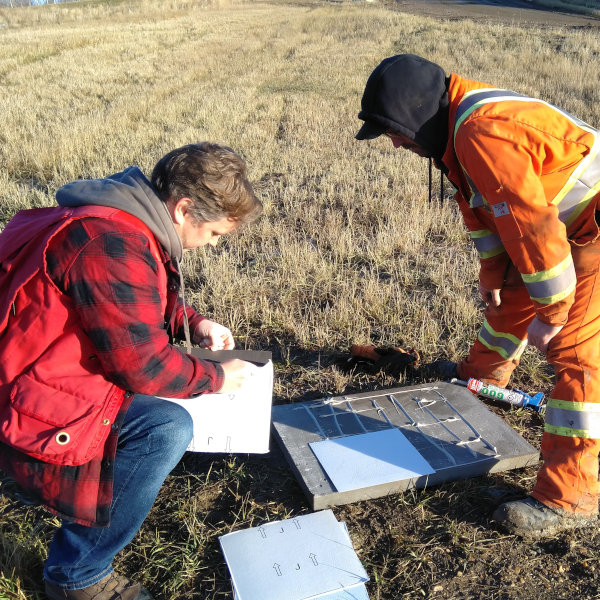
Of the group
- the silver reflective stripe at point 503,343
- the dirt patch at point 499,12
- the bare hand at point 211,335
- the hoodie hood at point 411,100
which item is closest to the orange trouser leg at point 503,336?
the silver reflective stripe at point 503,343

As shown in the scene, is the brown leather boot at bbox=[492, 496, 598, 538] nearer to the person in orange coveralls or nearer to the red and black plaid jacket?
the person in orange coveralls

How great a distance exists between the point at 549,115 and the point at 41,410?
2.23 meters

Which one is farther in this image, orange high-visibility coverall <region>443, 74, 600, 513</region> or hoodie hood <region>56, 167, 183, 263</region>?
orange high-visibility coverall <region>443, 74, 600, 513</region>

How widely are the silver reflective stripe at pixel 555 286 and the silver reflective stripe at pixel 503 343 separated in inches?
37.6

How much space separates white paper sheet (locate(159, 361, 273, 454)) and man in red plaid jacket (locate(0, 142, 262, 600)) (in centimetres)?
53

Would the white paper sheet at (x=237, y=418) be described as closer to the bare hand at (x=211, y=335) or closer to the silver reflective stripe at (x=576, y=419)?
the bare hand at (x=211, y=335)

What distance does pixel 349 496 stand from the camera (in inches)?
110

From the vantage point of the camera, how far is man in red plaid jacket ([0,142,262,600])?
72.6 inches

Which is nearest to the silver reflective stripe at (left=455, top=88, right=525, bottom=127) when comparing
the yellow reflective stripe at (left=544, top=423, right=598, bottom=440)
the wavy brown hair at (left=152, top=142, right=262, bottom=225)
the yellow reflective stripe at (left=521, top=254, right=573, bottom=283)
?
the yellow reflective stripe at (left=521, top=254, right=573, bottom=283)

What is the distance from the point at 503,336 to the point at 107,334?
2.35 m

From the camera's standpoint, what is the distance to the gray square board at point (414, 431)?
9.43ft

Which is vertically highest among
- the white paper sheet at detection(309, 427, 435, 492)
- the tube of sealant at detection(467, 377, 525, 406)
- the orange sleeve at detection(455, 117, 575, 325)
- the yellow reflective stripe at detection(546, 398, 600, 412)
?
the orange sleeve at detection(455, 117, 575, 325)

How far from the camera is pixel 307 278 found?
5027 mm

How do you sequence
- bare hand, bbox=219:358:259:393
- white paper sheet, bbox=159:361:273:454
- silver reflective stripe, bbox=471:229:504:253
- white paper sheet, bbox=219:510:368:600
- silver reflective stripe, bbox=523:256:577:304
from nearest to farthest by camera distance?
1. bare hand, bbox=219:358:259:393
2. white paper sheet, bbox=219:510:368:600
3. silver reflective stripe, bbox=523:256:577:304
4. white paper sheet, bbox=159:361:273:454
5. silver reflective stripe, bbox=471:229:504:253
